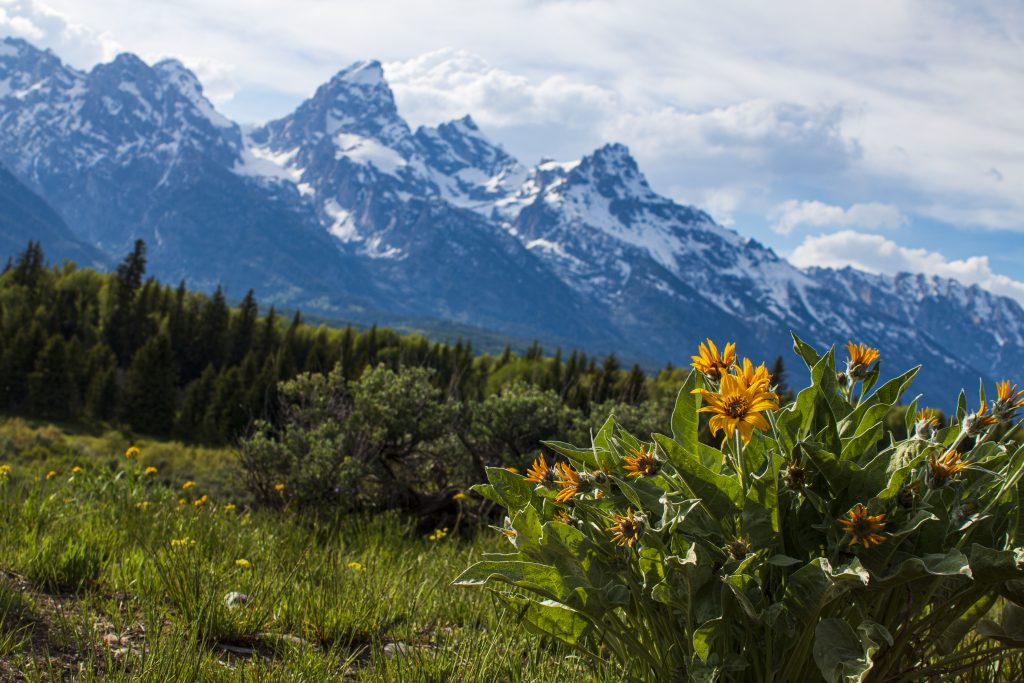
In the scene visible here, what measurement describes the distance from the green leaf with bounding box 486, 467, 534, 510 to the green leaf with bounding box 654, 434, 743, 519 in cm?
65

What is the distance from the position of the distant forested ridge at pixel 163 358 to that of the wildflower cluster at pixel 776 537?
44234 millimetres

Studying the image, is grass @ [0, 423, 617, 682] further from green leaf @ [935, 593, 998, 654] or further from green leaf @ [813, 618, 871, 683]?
green leaf @ [935, 593, 998, 654]

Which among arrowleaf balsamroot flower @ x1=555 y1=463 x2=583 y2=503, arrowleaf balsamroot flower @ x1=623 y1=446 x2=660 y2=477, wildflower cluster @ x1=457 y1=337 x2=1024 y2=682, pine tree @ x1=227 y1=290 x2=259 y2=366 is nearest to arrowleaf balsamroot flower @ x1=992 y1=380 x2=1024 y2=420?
wildflower cluster @ x1=457 y1=337 x2=1024 y2=682

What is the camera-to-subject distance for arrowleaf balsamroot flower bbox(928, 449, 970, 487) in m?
2.01

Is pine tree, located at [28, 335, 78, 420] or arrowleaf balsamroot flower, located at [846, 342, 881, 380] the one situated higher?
arrowleaf balsamroot flower, located at [846, 342, 881, 380]

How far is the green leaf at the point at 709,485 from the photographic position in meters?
2.09

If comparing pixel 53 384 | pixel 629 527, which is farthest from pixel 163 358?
pixel 629 527

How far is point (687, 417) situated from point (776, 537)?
44cm

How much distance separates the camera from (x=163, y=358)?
225 ft

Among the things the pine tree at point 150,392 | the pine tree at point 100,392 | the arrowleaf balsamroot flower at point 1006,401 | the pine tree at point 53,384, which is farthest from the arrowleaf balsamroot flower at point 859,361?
the pine tree at point 53,384

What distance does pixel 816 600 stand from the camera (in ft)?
6.68

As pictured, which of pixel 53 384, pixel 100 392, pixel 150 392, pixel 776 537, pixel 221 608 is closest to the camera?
pixel 776 537

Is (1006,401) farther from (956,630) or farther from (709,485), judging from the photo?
(709,485)

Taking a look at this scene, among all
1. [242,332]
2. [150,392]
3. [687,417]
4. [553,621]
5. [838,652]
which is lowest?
[150,392]
